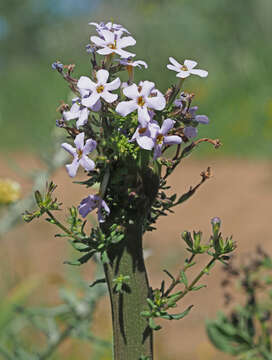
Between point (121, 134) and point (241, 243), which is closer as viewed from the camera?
point (121, 134)

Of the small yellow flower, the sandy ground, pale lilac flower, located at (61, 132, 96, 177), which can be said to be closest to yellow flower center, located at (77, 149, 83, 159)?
pale lilac flower, located at (61, 132, 96, 177)

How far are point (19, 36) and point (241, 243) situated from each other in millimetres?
16545

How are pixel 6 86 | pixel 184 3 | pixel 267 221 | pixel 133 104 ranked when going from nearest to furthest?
pixel 133 104, pixel 267 221, pixel 184 3, pixel 6 86

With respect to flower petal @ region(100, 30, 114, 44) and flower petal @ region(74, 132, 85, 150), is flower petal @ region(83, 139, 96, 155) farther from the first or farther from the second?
flower petal @ region(100, 30, 114, 44)

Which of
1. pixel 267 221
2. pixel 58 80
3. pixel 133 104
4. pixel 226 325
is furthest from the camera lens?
pixel 58 80

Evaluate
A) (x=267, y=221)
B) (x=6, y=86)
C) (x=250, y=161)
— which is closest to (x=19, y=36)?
(x=6, y=86)

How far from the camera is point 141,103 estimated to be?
693 millimetres

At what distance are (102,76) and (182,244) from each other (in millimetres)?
3657

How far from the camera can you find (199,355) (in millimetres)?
2471

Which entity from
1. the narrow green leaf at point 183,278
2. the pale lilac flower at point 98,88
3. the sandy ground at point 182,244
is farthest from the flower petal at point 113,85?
the sandy ground at point 182,244

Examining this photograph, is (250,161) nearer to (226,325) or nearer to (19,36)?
(226,325)

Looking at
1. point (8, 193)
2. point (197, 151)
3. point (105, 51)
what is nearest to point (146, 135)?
point (105, 51)

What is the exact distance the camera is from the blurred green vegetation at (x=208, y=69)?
23.1 ft

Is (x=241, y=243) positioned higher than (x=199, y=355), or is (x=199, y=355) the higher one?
(x=241, y=243)
